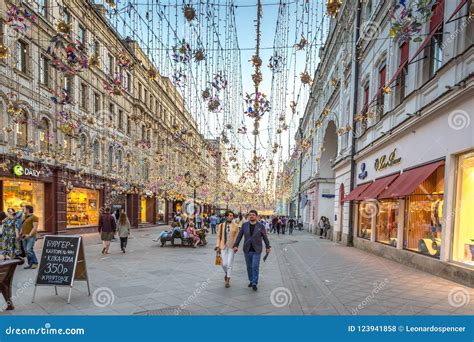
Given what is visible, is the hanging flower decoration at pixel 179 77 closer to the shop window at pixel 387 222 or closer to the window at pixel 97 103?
the shop window at pixel 387 222

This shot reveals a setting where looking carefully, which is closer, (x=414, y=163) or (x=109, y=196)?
(x=414, y=163)

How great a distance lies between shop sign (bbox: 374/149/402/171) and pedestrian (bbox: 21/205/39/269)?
12040 millimetres

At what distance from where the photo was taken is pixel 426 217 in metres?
9.98

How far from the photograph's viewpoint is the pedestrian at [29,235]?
8.94 m

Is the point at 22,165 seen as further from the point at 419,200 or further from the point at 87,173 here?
the point at 419,200

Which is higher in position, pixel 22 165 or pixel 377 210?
pixel 22 165

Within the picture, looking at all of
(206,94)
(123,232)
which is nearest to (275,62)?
(206,94)

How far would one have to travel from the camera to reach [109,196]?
2466cm

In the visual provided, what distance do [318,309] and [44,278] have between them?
5112 mm

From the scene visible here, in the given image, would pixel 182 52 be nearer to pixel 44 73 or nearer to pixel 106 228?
pixel 106 228

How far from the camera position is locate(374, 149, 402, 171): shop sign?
11.8 metres

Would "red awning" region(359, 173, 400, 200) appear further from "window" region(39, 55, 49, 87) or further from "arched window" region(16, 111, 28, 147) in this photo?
"window" region(39, 55, 49, 87)

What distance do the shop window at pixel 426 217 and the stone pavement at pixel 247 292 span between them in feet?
2.99

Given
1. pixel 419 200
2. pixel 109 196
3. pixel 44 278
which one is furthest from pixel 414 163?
pixel 109 196
